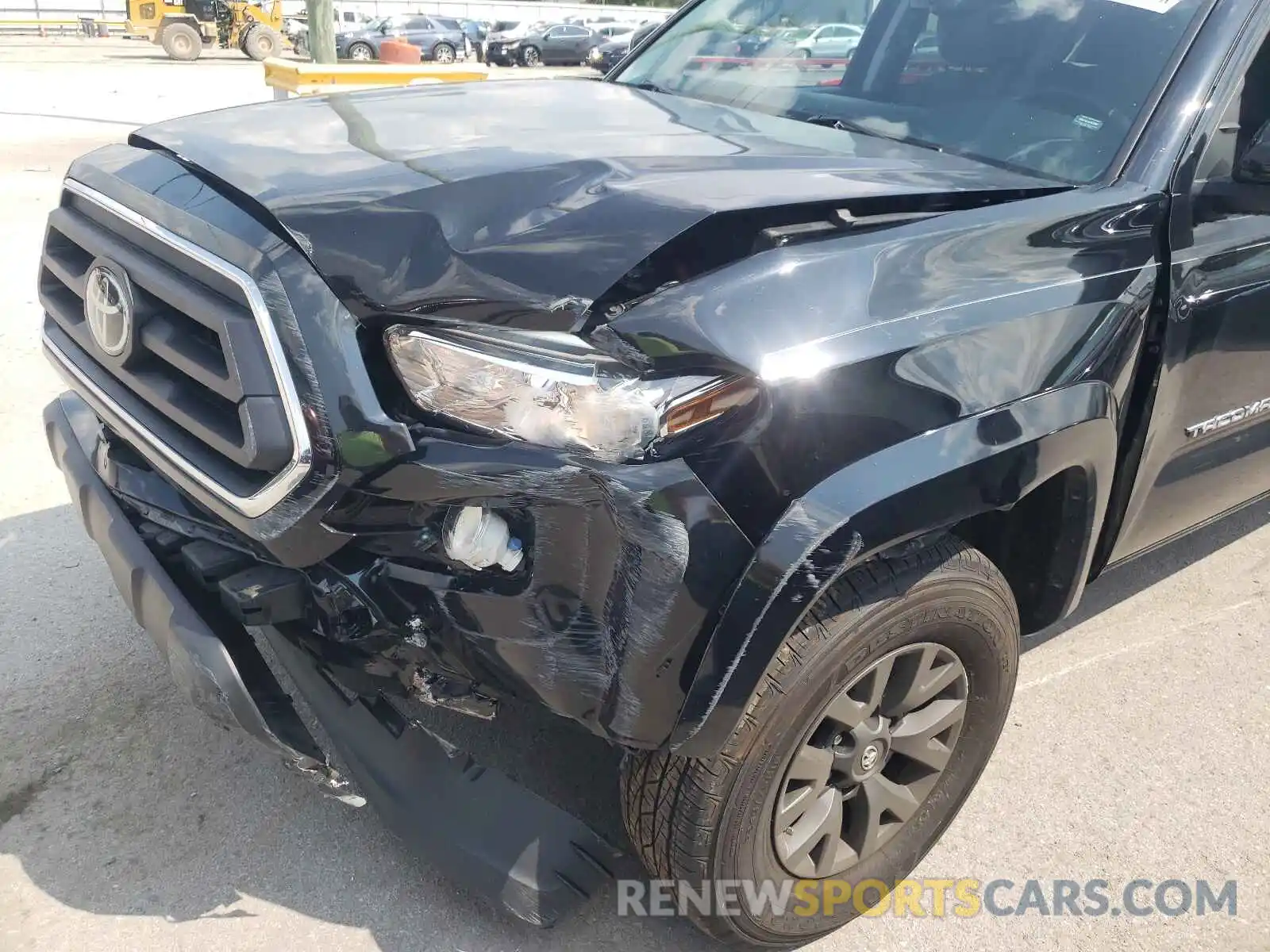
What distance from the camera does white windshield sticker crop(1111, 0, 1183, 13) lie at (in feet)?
8.12

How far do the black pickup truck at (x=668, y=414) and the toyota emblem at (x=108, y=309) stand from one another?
1cm

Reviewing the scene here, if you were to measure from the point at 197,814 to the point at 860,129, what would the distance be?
91.9 inches

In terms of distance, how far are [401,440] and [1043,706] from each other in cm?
219

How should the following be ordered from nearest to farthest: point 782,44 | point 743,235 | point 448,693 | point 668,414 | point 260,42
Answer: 1. point 668,414
2. point 743,235
3. point 448,693
4. point 782,44
5. point 260,42

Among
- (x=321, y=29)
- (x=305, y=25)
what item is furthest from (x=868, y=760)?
(x=305, y=25)

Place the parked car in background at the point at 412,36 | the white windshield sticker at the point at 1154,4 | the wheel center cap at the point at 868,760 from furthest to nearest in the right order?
1. the parked car in background at the point at 412,36
2. the white windshield sticker at the point at 1154,4
3. the wheel center cap at the point at 868,760

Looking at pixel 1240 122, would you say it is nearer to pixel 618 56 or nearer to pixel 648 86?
pixel 648 86

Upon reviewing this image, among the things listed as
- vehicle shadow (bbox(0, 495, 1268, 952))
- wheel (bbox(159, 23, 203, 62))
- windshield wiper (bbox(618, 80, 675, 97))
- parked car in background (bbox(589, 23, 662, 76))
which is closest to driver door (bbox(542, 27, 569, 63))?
wheel (bbox(159, 23, 203, 62))

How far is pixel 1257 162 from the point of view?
7.52 feet

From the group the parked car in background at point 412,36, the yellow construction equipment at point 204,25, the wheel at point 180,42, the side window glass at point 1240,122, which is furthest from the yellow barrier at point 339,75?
the parked car in background at point 412,36

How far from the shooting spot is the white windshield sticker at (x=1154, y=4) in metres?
2.48

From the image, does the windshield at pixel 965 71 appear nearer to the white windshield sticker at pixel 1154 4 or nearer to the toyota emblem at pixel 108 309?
the white windshield sticker at pixel 1154 4

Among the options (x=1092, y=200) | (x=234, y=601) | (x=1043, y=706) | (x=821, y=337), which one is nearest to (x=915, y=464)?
(x=821, y=337)

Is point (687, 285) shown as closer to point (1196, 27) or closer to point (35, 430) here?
point (1196, 27)
